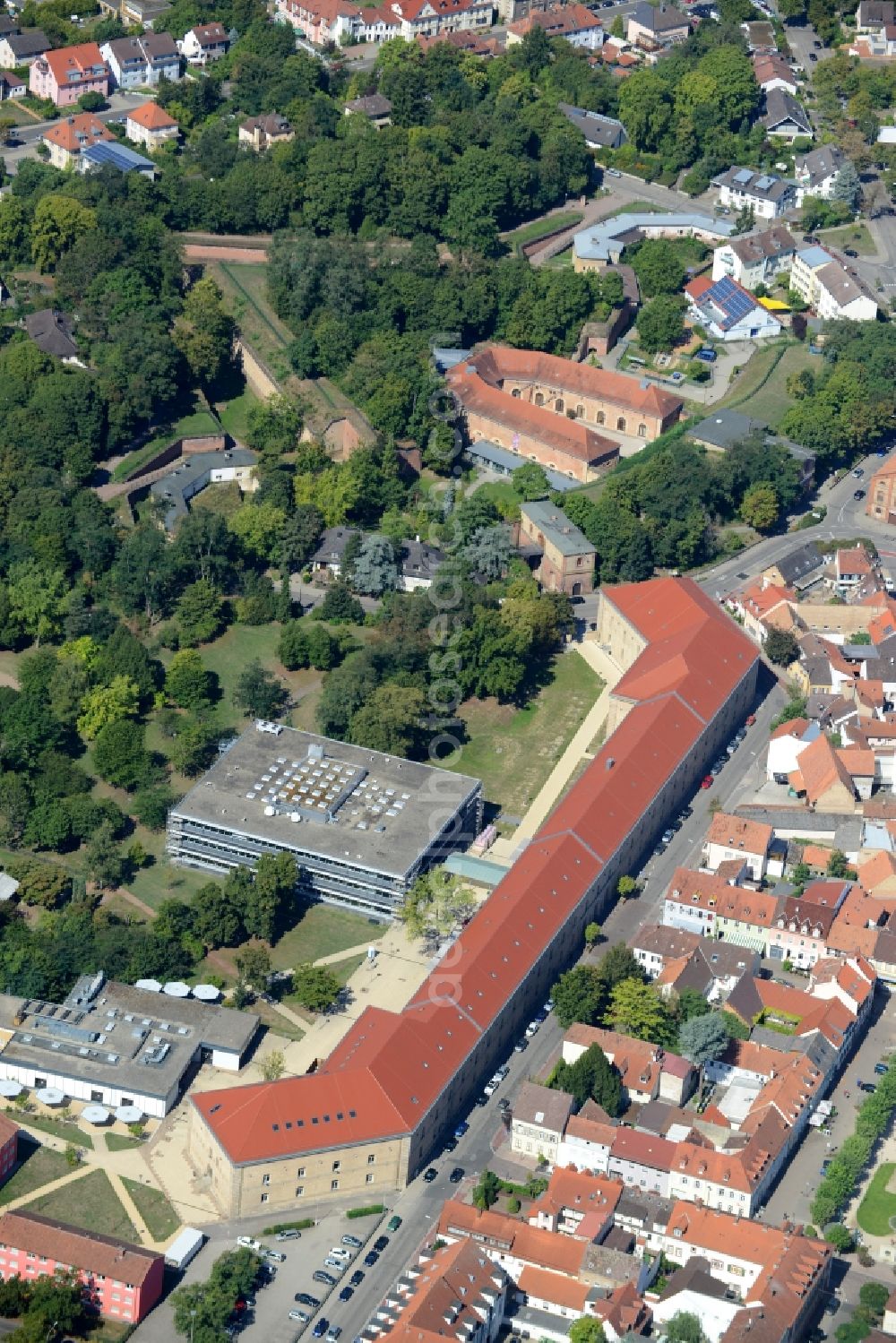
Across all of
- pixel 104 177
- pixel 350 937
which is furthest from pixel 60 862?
pixel 104 177

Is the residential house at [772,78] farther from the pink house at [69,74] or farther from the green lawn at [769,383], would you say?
the pink house at [69,74]

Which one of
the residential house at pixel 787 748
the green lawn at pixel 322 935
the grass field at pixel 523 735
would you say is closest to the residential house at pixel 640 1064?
the green lawn at pixel 322 935

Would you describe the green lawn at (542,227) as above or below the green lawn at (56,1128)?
above

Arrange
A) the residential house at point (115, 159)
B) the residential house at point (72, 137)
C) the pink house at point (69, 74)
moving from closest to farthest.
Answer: the residential house at point (115, 159) → the residential house at point (72, 137) → the pink house at point (69, 74)

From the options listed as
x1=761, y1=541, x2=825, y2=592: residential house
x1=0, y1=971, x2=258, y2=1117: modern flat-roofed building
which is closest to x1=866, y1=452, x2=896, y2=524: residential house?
x1=761, y1=541, x2=825, y2=592: residential house

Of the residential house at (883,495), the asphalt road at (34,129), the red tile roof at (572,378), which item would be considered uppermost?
the asphalt road at (34,129)

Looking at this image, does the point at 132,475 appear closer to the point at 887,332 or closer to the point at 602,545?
the point at 602,545
